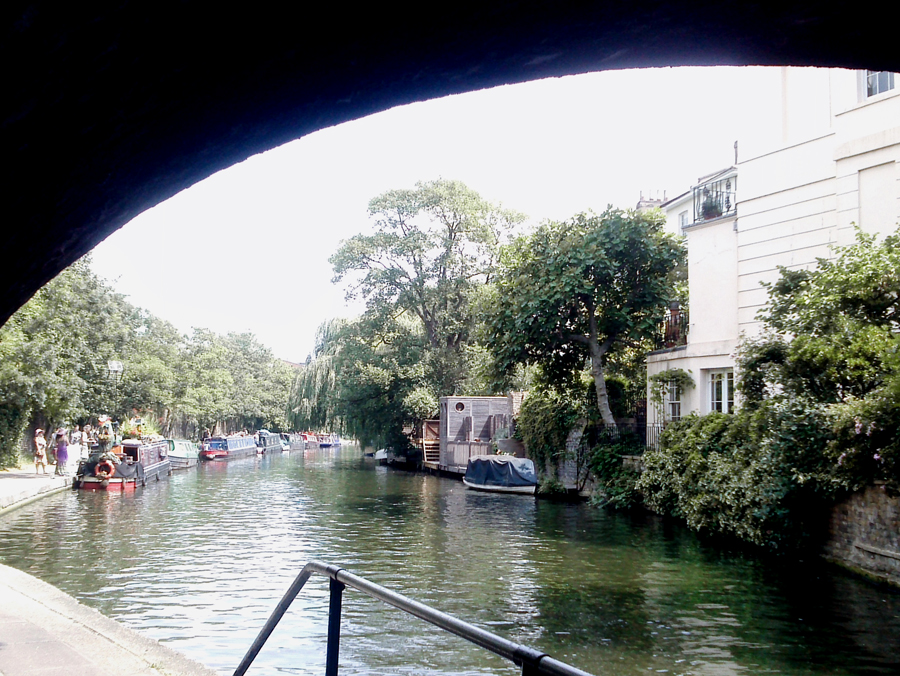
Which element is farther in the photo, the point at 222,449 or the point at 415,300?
the point at 222,449

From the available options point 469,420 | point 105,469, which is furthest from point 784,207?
point 105,469

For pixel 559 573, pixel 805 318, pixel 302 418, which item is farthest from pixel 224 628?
pixel 302 418

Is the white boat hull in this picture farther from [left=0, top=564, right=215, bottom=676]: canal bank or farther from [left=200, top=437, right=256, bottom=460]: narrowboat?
[left=200, top=437, right=256, bottom=460]: narrowboat

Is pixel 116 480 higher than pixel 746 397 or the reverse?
the reverse

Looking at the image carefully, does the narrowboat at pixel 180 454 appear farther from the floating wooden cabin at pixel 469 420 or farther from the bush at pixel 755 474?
the bush at pixel 755 474

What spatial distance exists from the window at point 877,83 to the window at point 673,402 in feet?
30.1

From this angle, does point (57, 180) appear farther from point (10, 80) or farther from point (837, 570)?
point (837, 570)

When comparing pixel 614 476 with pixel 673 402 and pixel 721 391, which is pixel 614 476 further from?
pixel 721 391

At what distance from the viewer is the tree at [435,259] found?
41.8 metres

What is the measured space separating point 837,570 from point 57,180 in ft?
47.7

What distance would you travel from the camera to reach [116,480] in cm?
2719

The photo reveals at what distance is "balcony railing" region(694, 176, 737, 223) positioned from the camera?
21.7 metres

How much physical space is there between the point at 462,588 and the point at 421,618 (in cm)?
973

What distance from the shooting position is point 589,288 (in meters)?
25.7
